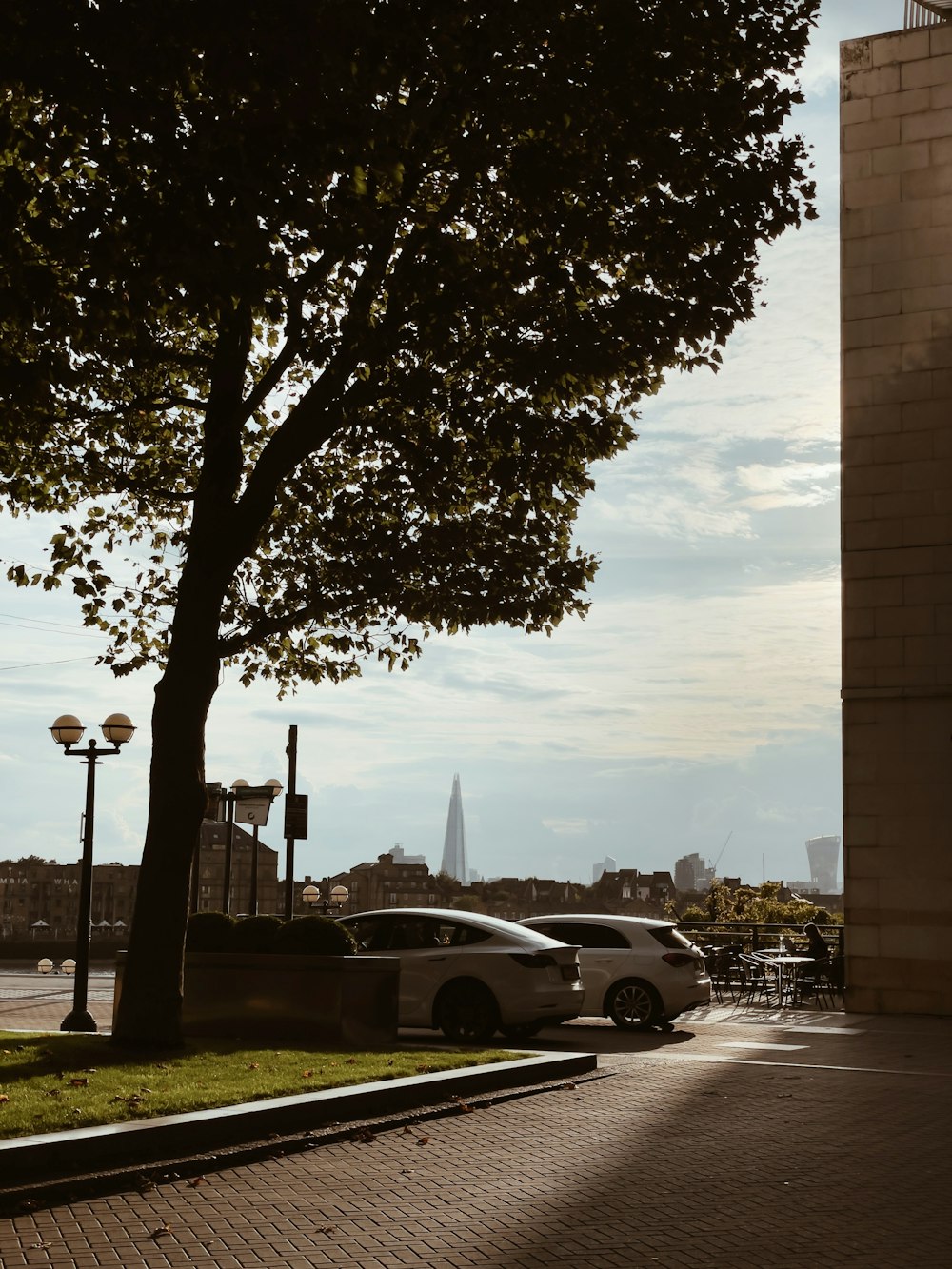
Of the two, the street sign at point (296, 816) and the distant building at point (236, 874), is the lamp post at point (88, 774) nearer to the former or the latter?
the street sign at point (296, 816)

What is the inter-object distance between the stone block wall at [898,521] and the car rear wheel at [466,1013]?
8.71 m

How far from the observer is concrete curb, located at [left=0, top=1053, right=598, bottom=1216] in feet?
25.9

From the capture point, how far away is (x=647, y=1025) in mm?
19000

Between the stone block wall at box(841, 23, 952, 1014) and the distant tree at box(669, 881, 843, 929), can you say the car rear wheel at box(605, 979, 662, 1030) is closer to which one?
the stone block wall at box(841, 23, 952, 1014)

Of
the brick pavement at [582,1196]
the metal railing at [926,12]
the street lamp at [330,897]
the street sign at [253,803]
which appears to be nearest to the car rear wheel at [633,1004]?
the brick pavement at [582,1196]

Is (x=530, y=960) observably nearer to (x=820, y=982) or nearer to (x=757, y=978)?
(x=820, y=982)

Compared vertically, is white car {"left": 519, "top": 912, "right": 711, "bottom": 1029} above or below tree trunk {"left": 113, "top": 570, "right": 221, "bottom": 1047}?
below

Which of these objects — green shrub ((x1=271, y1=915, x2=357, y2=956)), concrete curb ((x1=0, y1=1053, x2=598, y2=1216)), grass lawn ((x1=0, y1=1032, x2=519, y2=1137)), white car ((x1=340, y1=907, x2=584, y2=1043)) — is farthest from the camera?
white car ((x1=340, y1=907, x2=584, y2=1043))

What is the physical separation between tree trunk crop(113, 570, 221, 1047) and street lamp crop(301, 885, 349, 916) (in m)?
27.0

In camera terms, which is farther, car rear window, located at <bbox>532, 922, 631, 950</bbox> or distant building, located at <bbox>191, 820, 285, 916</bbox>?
distant building, located at <bbox>191, 820, 285, 916</bbox>

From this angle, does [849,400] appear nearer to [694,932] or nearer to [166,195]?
[694,932]

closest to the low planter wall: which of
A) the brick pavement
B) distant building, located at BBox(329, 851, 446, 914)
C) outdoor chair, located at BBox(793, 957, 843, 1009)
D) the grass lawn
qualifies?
the grass lawn

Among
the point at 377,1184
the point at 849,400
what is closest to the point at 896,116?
the point at 849,400

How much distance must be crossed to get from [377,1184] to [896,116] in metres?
21.0
